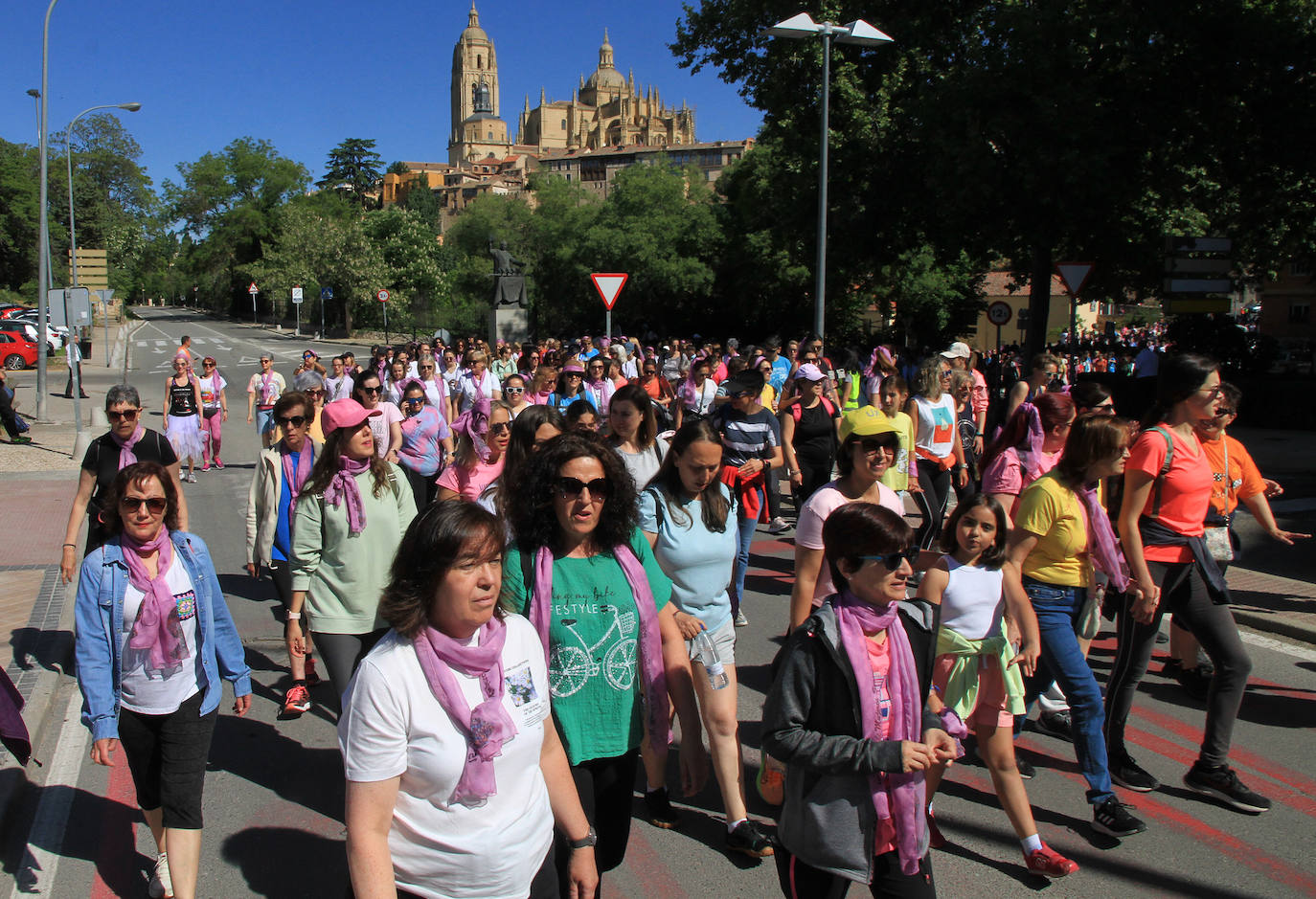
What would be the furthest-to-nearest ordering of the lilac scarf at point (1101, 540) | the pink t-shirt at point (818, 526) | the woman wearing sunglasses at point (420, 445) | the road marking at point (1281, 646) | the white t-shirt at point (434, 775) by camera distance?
the woman wearing sunglasses at point (420, 445), the road marking at point (1281, 646), the lilac scarf at point (1101, 540), the pink t-shirt at point (818, 526), the white t-shirt at point (434, 775)

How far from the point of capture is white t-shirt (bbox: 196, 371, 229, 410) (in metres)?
15.2

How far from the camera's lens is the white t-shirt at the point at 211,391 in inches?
600

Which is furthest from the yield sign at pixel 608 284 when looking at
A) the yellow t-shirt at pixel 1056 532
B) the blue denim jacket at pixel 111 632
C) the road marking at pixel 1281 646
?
the blue denim jacket at pixel 111 632

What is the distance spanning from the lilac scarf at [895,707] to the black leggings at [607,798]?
2.84ft

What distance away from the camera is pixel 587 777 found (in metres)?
3.26

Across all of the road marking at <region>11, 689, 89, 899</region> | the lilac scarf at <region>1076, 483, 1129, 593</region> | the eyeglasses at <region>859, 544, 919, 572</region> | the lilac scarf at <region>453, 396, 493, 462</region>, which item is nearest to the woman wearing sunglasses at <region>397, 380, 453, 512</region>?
the lilac scarf at <region>453, 396, 493, 462</region>

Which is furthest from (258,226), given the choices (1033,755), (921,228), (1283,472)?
(1033,755)

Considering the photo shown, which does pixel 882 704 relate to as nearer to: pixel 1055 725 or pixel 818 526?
pixel 818 526

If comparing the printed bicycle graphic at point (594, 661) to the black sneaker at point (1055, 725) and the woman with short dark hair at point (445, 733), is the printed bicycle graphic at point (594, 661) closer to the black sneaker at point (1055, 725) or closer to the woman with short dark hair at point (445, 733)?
the woman with short dark hair at point (445, 733)

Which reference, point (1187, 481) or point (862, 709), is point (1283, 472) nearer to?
point (1187, 481)

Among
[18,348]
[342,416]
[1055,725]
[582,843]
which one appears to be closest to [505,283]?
[18,348]

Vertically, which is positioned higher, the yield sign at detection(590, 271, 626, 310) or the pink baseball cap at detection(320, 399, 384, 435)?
the yield sign at detection(590, 271, 626, 310)

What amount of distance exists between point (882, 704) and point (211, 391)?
14.4m

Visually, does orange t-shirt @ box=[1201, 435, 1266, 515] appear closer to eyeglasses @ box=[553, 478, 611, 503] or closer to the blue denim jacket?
eyeglasses @ box=[553, 478, 611, 503]
